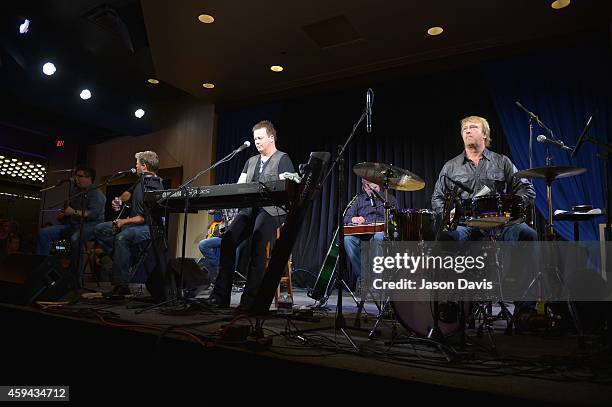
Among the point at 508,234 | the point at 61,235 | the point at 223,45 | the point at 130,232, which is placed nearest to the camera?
the point at 508,234

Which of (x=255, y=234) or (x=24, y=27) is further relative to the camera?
(x=24, y=27)

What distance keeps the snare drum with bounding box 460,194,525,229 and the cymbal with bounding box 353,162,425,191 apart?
0.40 meters

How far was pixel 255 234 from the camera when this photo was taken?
303 cm

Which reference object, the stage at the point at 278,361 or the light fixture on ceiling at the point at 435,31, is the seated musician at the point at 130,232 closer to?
the stage at the point at 278,361

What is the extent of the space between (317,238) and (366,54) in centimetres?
266

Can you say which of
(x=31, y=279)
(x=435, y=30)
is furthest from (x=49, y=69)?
(x=435, y=30)

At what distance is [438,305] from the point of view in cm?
195

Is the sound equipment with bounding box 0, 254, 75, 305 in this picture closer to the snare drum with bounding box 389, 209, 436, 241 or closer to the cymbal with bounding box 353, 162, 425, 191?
the cymbal with bounding box 353, 162, 425, 191

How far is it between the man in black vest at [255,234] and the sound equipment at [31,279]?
1079 millimetres

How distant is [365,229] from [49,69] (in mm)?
5178

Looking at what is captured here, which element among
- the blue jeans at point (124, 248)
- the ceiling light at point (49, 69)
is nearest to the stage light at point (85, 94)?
the ceiling light at point (49, 69)

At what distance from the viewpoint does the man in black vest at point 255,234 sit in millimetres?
2963

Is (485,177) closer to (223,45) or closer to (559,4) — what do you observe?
(559,4)

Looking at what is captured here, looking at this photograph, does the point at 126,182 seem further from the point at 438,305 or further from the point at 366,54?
the point at 438,305
